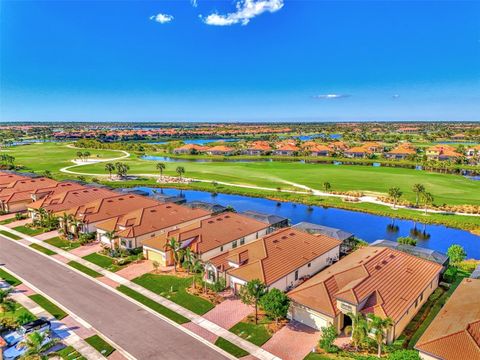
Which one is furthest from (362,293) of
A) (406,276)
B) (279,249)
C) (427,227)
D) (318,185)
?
(318,185)

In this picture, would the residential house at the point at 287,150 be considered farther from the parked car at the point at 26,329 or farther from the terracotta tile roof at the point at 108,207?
the parked car at the point at 26,329

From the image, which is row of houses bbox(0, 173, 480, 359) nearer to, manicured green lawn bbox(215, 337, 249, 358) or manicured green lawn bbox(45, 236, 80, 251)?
manicured green lawn bbox(45, 236, 80, 251)

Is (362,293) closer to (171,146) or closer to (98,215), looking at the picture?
(98,215)

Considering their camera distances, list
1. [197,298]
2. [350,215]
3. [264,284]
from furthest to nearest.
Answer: [350,215] → [197,298] → [264,284]

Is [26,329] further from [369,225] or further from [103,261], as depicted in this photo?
[369,225]

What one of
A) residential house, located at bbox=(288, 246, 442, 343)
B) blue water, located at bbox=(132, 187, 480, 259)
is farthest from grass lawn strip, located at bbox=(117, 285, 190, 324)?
blue water, located at bbox=(132, 187, 480, 259)

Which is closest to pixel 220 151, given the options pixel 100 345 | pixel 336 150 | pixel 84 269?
pixel 336 150

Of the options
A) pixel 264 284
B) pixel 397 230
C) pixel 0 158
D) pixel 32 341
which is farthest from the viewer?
pixel 0 158
